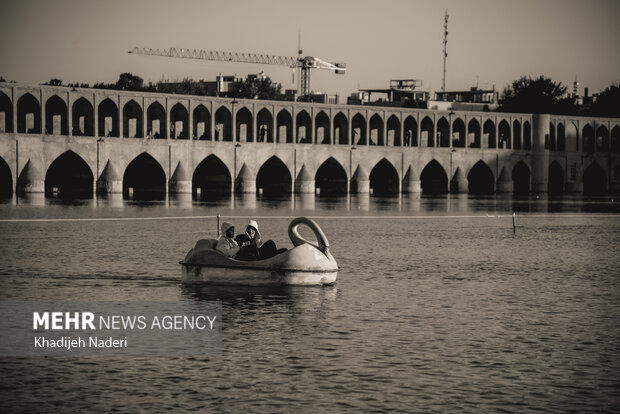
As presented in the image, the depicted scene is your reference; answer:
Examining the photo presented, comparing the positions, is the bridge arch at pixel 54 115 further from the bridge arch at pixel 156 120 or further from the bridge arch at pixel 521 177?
the bridge arch at pixel 521 177

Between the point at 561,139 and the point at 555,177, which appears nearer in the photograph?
the point at 555,177

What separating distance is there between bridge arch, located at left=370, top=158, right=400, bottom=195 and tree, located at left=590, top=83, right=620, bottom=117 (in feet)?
122

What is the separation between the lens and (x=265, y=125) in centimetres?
9669

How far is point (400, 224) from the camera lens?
4297cm

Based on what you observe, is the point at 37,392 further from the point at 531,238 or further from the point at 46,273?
the point at 531,238

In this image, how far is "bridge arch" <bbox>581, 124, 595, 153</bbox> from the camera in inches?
4641

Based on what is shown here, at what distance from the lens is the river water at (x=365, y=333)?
11680 millimetres

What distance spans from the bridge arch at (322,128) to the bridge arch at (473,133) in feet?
54.1


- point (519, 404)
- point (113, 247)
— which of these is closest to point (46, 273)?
point (113, 247)

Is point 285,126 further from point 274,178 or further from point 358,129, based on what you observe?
point 358,129

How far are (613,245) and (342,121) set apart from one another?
222 feet

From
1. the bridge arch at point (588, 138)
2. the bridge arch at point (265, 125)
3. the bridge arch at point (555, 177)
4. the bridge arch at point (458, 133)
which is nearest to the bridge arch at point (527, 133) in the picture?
the bridge arch at point (555, 177)

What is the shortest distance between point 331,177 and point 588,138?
34500mm

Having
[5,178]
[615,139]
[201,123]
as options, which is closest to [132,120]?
[201,123]
